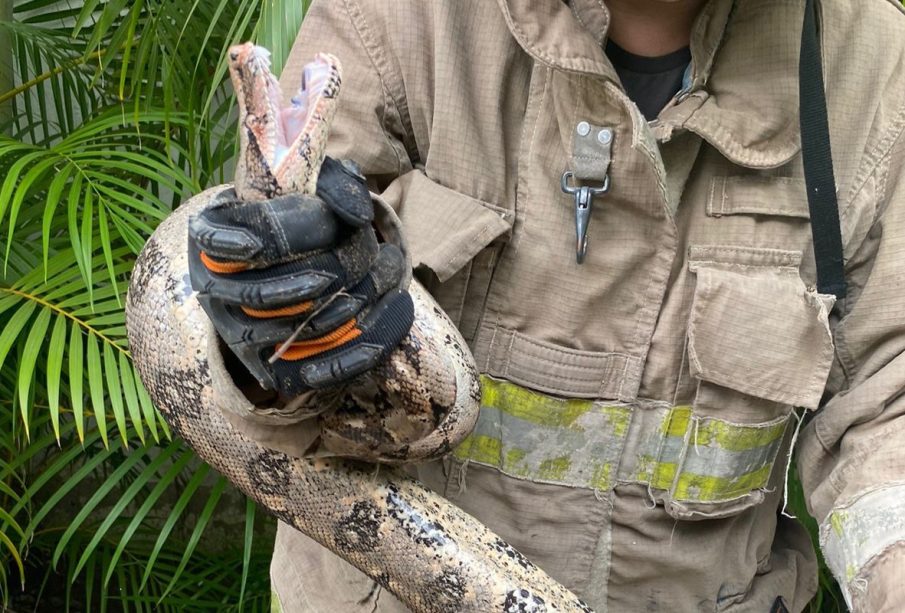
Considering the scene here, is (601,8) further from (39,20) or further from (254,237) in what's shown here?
(39,20)

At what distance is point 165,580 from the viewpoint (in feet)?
8.65

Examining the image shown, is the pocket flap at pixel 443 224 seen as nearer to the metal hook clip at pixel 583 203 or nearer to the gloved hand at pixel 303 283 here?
the metal hook clip at pixel 583 203

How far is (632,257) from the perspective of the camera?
4.38ft

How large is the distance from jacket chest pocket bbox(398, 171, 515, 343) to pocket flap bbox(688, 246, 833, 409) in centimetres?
28

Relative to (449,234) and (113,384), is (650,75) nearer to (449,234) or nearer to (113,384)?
(449,234)

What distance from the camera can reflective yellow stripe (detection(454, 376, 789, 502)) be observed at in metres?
1.39

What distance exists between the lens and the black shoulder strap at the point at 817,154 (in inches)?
49.1

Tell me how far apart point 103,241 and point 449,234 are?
2.66 feet

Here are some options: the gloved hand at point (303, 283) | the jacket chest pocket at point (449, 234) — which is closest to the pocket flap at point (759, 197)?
the jacket chest pocket at point (449, 234)

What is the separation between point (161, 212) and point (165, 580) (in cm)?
119

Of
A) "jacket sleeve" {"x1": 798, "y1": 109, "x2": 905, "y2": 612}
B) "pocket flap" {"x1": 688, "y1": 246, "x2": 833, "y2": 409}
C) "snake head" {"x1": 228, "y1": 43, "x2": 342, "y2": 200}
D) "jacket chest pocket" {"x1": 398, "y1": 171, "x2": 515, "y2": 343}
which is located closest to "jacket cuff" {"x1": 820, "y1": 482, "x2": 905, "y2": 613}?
"jacket sleeve" {"x1": 798, "y1": 109, "x2": 905, "y2": 612}

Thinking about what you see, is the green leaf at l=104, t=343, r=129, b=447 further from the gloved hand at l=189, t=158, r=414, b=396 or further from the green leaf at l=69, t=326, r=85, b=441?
the gloved hand at l=189, t=158, r=414, b=396

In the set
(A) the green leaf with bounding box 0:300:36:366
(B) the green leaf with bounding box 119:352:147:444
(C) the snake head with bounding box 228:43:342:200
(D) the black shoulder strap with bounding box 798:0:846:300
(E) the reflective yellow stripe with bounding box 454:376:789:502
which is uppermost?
(C) the snake head with bounding box 228:43:342:200

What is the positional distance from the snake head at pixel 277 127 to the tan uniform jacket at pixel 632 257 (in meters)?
0.42
